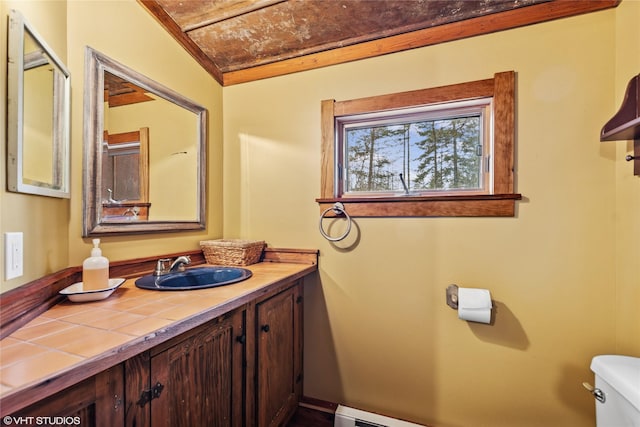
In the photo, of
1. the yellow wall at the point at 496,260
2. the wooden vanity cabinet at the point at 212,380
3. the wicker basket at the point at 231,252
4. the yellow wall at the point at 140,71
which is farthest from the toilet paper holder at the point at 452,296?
the yellow wall at the point at 140,71

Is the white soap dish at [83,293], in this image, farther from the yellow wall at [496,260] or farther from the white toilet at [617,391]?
the white toilet at [617,391]

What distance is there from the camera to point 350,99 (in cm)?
162

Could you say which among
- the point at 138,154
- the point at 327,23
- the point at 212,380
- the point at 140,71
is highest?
the point at 327,23

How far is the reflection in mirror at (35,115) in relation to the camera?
0.77 metres

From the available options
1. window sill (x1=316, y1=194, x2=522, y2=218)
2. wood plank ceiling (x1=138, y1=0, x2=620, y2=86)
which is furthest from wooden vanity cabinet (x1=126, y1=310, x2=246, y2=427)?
wood plank ceiling (x1=138, y1=0, x2=620, y2=86)

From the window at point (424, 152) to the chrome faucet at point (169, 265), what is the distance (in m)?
0.77

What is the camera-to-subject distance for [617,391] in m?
0.92

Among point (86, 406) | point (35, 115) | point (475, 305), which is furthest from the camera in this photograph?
point (475, 305)

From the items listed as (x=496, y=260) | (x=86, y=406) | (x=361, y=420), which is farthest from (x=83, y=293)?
(x=496, y=260)

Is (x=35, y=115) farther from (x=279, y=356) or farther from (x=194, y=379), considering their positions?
(x=279, y=356)

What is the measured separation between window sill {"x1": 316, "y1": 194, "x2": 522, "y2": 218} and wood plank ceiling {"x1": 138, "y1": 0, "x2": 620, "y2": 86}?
2.64 ft

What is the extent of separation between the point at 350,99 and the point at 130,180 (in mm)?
1201

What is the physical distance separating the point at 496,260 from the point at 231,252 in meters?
1.37

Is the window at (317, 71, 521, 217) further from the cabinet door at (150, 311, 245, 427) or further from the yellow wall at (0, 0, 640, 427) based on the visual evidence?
the cabinet door at (150, 311, 245, 427)
